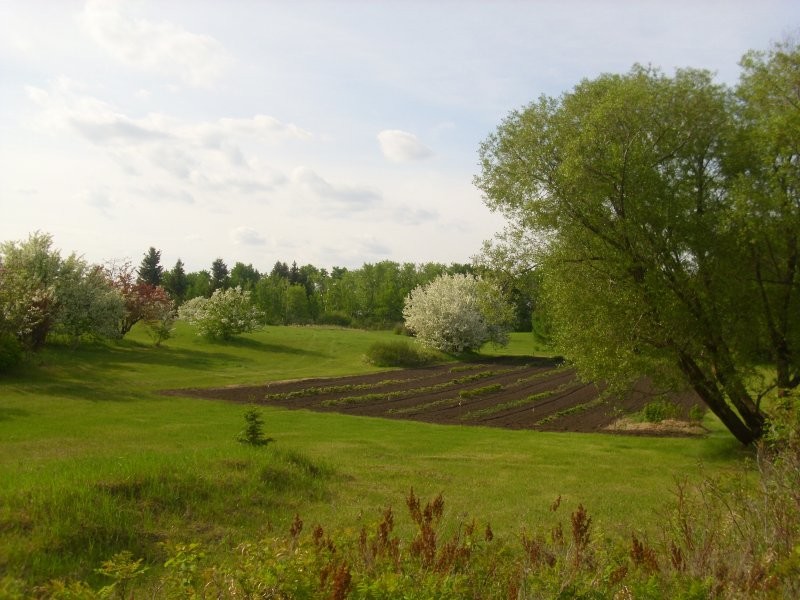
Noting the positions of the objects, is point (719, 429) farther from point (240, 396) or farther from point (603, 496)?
point (240, 396)

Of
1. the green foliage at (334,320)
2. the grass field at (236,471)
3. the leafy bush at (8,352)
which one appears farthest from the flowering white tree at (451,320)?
the green foliage at (334,320)

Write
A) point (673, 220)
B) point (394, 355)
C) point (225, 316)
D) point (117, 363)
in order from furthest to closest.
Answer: point (225, 316) < point (394, 355) < point (117, 363) < point (673, 220)

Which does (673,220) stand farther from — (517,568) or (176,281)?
(176,281)

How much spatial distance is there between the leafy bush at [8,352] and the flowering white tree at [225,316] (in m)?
24.9

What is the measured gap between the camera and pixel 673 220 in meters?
15.3

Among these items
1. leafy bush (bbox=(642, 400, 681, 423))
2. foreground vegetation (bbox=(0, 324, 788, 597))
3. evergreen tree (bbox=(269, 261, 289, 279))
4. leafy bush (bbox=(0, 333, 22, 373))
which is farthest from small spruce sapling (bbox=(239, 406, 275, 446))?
evergreen tree (bbox=(269, 261, 289, 279))

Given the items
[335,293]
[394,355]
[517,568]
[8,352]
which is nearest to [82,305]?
[8,352]

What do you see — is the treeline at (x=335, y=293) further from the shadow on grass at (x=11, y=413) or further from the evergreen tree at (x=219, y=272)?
the shadow on grass at (x=11, y=413)

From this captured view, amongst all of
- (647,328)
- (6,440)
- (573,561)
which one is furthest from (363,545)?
(6,440)

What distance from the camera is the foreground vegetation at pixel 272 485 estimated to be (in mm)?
5543

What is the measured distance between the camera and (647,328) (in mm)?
16094

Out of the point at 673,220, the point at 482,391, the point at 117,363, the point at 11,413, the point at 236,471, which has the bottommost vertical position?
the point at 11,413

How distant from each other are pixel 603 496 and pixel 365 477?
4.60 m

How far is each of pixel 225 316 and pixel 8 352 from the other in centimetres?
2630
